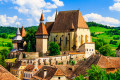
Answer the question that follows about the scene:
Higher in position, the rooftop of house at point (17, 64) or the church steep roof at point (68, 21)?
the church steep roof at point (68, 21)

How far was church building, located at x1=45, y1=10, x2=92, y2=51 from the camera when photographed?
8762cm

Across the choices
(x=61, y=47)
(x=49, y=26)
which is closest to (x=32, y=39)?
(x=49, y=26)

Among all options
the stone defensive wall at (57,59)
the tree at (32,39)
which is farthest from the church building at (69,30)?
the tree at (32,39)

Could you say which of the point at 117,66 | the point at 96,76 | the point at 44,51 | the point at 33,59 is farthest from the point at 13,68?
the point at 96,76

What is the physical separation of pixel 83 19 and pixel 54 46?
17.8 m

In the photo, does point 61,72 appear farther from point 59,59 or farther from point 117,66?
point 59,59

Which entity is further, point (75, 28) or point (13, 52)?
point (75, 28)

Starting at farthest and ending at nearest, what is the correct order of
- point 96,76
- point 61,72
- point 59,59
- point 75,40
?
1. point 75,40
2. point 59,59
3. point 61,72
4. point 96,76

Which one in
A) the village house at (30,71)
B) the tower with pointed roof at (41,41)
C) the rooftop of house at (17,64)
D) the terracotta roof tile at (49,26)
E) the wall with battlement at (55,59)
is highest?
the terracotta roof tile at (49,26)

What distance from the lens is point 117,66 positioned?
187ft

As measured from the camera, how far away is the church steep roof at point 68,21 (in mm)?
89062

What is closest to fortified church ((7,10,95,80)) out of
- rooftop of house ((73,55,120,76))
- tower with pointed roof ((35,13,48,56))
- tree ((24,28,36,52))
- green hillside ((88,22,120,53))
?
tower with pointed roof ((35,13,48,56))

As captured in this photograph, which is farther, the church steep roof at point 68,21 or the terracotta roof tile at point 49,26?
the terracotta roof tile at point 49,26

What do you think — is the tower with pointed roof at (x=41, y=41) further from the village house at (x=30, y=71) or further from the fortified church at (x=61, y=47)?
the village house at (x=30, y=71)
